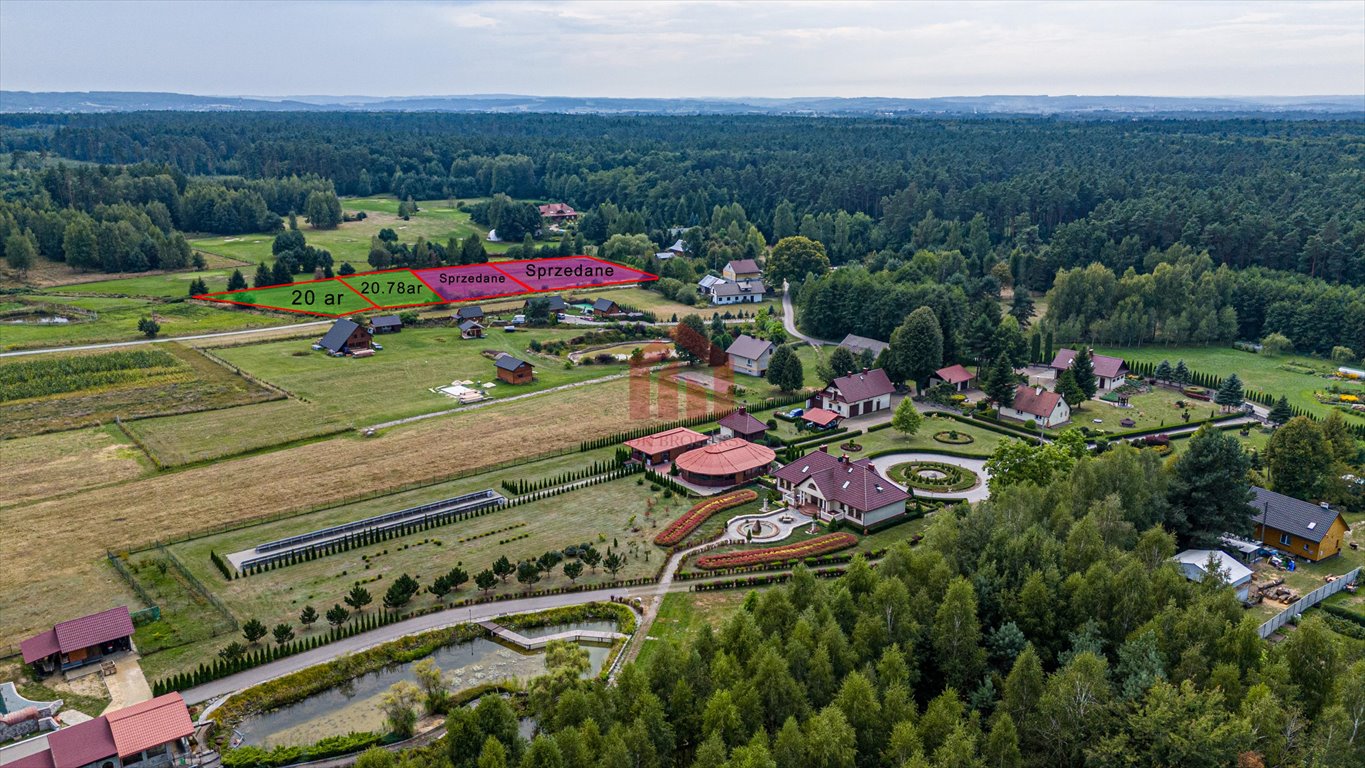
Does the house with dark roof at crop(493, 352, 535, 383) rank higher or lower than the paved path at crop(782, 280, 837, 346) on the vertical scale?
higher

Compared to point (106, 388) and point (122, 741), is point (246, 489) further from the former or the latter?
point (106, 388)

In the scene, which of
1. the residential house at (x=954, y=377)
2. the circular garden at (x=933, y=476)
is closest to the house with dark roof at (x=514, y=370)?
the circular garden at (x=933, y=476)

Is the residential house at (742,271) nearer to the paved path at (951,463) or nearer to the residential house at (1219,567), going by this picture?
the paved path at (951,463)

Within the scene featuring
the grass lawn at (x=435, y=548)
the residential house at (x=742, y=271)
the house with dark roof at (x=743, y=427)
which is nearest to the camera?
the grass lawn at (x=435, y=548)

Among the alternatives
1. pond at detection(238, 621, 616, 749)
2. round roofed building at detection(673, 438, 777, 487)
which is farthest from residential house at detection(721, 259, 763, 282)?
pond at detection(238, 621, 616, 749)

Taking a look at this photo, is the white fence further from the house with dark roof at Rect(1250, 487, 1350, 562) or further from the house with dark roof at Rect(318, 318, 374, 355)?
the house with dark roof at Rect(318, 318, 374, 355)

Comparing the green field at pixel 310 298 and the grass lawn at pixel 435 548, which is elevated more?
the green field at pixel 310 298
